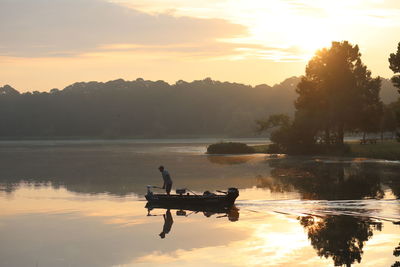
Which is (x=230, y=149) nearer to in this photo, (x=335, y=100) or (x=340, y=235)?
(x=335, y=100)

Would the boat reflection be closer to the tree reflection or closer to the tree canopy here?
the tree reflection

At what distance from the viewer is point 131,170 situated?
242 feet

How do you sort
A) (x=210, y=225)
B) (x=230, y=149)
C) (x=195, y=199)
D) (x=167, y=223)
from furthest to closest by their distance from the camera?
(x=230, y=149)
(x=195, y=199)
(x=167, y=223)
(x=210, y=225)

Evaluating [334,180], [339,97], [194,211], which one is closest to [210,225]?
[194,211]

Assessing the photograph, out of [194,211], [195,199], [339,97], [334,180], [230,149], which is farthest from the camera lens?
[230,149]

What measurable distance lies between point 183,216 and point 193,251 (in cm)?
1077

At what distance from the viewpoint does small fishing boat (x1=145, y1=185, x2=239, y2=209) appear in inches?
1550

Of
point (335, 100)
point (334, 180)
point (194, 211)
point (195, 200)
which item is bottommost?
point (194, 211)

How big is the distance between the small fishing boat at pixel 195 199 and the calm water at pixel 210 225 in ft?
3.34

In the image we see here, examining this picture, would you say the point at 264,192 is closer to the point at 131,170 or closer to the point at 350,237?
the point at 350,237

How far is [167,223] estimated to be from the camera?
34.5m

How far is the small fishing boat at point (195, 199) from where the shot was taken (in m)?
39.4

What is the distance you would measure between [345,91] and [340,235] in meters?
71.5

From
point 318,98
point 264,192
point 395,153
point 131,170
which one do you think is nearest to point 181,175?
point 131,170
